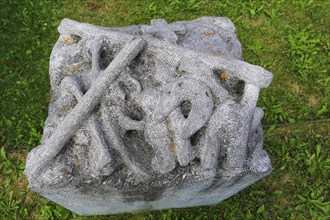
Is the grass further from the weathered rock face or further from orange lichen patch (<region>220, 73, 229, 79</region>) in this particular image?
orange lichen patch (<region>220, 73, 229, 79</region>)

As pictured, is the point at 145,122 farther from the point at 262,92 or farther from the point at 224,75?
the point at 262,92

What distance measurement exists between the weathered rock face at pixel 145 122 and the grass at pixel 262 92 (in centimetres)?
135

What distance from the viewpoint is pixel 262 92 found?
4277 mm

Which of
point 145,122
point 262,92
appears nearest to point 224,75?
point 145,122

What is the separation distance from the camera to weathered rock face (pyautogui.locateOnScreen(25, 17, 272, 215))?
7.21 ft

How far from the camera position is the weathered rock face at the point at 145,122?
220 cm

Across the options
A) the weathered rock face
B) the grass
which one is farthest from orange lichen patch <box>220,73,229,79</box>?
the grass

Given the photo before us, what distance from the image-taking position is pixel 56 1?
483 centimetres

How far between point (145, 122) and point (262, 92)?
96.3 inches

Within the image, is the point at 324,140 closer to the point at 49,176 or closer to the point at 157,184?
the point at 157,184

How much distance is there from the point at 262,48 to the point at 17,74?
324 centimetres

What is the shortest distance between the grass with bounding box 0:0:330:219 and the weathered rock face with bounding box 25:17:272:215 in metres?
1.35

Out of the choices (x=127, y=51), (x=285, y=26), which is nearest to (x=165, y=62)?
(x=127, y=51)

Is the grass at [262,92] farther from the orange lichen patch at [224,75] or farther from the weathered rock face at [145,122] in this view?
the orange lichen patch at [224,75]
